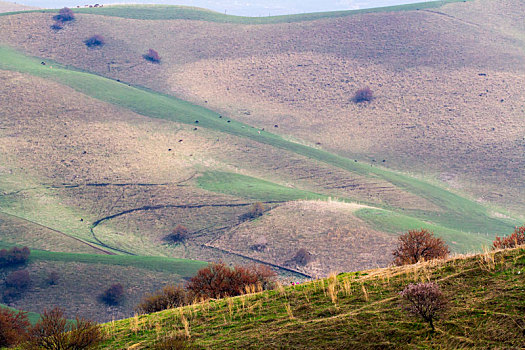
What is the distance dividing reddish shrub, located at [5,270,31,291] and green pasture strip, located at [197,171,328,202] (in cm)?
2367

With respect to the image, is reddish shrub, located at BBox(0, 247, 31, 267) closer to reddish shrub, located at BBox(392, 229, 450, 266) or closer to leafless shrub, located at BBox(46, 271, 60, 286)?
leafless shrub, located at BBox(46, 271, 60, 286)

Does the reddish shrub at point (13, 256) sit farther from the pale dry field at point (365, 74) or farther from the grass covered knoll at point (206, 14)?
the grass covered knoll at point (206, 14)

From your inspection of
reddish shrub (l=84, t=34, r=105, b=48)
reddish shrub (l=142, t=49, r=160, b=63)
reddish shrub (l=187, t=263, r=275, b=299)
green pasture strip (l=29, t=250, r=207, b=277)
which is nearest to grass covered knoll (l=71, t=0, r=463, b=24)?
reddish shrub (l=84, t=34, r=105, b=48)

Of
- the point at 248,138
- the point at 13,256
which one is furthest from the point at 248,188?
the point at 13,256

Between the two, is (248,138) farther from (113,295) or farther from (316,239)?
(113,295)

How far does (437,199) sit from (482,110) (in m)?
25.7

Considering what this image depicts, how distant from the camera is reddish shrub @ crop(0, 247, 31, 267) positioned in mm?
38062

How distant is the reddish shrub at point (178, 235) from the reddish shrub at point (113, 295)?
42.1ft

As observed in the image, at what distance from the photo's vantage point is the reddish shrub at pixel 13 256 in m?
38.1

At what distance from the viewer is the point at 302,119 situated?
83.6 m

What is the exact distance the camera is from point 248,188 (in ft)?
184

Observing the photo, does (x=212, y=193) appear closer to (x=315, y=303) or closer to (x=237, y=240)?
(x=237, y=240)

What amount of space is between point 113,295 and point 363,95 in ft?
204

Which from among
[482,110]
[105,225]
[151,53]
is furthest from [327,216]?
[151,53]
